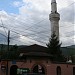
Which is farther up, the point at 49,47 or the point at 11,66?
the point at 49,47

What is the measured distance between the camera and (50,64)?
47062 millimetres

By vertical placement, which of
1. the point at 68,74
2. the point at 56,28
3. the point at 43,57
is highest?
the point at 56,28

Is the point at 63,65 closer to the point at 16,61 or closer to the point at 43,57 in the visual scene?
the point at 43,57

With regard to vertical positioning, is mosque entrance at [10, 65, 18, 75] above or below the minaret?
below

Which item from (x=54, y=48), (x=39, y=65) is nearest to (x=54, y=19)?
(x=54, y=48)

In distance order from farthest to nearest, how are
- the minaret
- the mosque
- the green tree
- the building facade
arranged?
the minaret, the green tree, the building facade, the mosque

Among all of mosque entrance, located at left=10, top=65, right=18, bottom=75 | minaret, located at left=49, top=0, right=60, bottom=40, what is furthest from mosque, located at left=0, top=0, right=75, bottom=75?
minaret, located at left=49, top=0, right=60, bottom=40

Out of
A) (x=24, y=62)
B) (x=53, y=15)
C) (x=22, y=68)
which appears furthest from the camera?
(x=53, y=15)

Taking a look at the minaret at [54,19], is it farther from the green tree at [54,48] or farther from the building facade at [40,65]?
the building facade at [40,65]

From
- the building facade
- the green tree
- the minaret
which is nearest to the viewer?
the building facade

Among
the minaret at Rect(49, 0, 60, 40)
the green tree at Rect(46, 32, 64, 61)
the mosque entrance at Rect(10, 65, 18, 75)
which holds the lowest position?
the mosque entrance at Rect(10, 65, 18, 75)

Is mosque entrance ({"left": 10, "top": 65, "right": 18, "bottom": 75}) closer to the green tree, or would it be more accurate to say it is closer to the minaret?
the green tree

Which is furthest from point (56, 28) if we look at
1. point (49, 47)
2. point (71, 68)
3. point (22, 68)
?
point (22, 68)

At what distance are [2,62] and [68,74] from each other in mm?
12841
